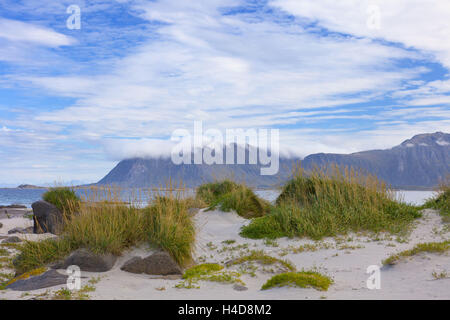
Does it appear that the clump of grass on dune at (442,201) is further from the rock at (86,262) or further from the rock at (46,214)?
the rock at (46,214)

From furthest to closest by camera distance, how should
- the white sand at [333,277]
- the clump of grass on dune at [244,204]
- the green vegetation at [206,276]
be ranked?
the clump of grass on dune at [244,204]
the green vegetation at [206,276]
the white sand at [333,277]

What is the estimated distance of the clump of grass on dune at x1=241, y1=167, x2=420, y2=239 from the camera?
12430 millimetres

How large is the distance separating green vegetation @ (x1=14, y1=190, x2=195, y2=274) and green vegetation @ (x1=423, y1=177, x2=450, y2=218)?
30.7ft

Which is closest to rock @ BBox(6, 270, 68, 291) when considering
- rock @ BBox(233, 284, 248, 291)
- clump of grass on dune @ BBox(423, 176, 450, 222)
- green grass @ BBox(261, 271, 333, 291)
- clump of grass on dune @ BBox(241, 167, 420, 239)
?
rock @ BBox(233, 284, 248, 291)

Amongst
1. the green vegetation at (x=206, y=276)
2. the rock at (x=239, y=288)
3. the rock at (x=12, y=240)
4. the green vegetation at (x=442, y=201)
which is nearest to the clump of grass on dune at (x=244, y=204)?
the green vegetation at (x=442, y=201)

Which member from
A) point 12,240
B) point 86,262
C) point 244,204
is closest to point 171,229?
point 86,262

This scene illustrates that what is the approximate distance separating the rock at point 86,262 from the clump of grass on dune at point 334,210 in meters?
5.52

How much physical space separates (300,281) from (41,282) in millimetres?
4641

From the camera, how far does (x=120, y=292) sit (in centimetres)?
696

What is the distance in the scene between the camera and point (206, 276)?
7.70 metres

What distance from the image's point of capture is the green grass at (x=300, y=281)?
6.84 metres
